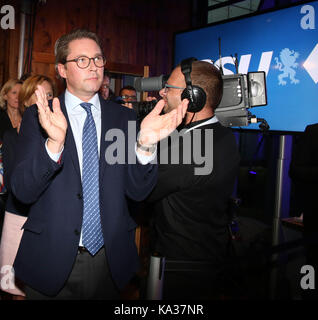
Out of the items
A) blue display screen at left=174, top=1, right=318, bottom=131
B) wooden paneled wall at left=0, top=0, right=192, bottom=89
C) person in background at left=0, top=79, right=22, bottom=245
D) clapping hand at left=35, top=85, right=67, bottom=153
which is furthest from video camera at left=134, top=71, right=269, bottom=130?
wooden paneled wall at left=0, top=0, right=192, bottom=89

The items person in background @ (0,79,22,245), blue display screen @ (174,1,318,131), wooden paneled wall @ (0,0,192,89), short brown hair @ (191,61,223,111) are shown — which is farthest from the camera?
wooden paneled wall @ (0,0,192,89)

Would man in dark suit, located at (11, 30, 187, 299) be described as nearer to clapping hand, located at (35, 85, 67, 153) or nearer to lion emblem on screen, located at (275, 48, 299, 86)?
clapping hand, located at (35, 85, 67, 153)

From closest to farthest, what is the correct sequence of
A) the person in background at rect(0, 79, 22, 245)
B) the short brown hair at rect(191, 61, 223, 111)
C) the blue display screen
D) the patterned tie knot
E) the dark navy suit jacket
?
1. the dark navy suit jacket
2. the patterned tie knot
3. the short brown hair at rect(191, 61, 223, 111)
4. the blue display screen
5. the person in background at rect(0, 79, 22, 245)

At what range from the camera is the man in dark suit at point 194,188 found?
1.35 m

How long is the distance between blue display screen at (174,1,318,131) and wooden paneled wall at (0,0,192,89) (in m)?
1.75

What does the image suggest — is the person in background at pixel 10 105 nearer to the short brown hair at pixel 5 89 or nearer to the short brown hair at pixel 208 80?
the short brown hair at pixel 5 89

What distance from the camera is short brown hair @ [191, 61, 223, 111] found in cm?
144

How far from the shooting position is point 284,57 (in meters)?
2.83

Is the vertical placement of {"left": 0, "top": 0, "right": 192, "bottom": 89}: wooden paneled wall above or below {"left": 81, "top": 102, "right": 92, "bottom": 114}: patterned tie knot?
above

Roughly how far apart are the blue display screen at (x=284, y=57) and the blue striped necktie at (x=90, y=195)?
197 centimetres

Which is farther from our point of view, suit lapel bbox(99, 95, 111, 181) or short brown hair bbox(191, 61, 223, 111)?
short brown hair bbox(191, 61, 223, 111)
